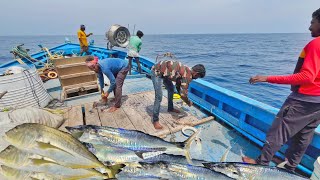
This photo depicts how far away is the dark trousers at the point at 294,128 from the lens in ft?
8.56

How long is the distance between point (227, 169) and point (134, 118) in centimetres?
287

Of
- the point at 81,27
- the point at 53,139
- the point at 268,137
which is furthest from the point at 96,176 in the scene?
the point at 81,27

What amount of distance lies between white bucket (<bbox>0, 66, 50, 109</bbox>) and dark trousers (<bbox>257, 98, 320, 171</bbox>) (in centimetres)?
544

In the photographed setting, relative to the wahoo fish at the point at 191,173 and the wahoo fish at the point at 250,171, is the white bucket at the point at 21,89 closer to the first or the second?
the wahoo fish at the point at 191,173

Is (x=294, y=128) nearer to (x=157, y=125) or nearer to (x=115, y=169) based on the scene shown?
(x=115, y=169)

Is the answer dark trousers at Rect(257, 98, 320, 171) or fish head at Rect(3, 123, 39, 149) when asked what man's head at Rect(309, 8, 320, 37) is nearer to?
dark trousers at Rect(257, 98, 320, 171)

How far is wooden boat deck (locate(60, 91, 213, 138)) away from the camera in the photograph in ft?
14.3

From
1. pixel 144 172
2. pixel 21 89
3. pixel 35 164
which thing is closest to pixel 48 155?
pixel 35 164

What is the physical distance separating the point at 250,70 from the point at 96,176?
1847cm

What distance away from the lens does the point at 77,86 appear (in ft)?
21.9

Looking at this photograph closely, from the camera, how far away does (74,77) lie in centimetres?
668

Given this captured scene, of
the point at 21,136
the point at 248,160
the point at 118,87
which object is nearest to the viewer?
the point at 21,136

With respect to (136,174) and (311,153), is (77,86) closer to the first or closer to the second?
(136,174)

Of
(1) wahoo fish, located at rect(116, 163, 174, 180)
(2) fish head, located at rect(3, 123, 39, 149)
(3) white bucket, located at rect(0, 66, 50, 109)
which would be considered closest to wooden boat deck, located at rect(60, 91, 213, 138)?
(3) white bucket, located at rect(0, 66, 50, 109)
